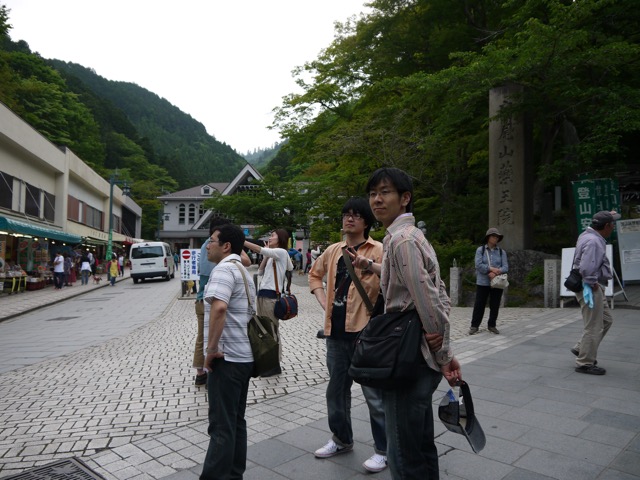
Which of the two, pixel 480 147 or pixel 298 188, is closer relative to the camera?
pixel 480 147

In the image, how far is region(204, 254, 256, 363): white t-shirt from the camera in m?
2.61

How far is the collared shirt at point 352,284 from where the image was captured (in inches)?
118

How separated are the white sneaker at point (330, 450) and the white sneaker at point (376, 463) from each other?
10.3 inches

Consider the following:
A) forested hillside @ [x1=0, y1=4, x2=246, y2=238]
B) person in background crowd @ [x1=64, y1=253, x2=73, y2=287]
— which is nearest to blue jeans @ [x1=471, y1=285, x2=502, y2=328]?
person in background crowd @ [x1=64, y1=253, x2=73, y2=287]

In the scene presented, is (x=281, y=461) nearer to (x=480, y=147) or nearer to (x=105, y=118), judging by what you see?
(x=480, y=147)

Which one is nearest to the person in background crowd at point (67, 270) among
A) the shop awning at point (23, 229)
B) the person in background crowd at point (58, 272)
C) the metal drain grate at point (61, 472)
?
the shop awning at point (23, 229)

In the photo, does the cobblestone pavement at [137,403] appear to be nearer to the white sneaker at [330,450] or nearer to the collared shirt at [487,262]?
the white sneaker at [330,450]

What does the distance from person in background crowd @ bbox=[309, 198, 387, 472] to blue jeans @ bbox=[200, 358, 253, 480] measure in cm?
68

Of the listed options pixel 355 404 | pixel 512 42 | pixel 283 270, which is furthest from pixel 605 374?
pixel 512 42

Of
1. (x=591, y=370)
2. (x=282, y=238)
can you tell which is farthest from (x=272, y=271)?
(x=591, y=370)

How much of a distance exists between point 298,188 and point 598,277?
70.3ft

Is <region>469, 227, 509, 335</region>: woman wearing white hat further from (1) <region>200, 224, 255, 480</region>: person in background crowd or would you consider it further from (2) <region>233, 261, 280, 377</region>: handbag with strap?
(1) <region>200, 224, 255, 480</region>: person in background crowd

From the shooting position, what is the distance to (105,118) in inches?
2603

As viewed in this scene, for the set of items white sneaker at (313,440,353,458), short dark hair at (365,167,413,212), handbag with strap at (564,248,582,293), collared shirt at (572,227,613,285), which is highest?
short dark hair at (365,167,413,212)
